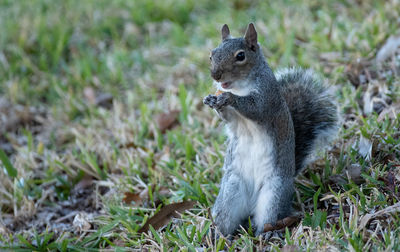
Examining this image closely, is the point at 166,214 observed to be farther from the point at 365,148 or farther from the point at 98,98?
the point at 98,98

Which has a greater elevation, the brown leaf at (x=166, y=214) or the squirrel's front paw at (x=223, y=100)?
the squirrel's front paw at (x=223, y=100)

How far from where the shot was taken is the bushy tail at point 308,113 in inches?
98.3

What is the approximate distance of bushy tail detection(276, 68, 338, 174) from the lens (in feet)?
8.20

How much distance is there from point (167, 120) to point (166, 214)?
3.79 ft

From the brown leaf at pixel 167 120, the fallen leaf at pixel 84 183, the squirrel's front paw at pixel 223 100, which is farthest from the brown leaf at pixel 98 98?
the squirrel's front paw at pixel 223 100

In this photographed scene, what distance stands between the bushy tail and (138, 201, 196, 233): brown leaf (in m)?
0.64

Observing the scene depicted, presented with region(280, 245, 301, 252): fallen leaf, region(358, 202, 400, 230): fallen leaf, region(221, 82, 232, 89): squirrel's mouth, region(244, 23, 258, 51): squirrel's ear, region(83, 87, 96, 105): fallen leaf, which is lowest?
region(280, 245, 301, 252): fallen leaf

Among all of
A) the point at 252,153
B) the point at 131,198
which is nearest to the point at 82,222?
the point at 131,198

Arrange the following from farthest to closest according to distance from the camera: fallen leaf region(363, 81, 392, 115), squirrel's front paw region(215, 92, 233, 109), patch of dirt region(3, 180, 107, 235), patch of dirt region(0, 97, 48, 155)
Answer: patch of dirt region(0, 97, 48, 155), fallen leaf region(363, 81, 392, 115), patch of dirt region(3, 180, 107, 235), squirrel's front paw region(215, 92, 233, 109)

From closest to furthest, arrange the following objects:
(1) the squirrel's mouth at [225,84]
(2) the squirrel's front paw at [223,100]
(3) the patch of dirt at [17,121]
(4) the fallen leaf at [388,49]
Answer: (2) the squirrel's front paw at [223,100] < (1) the squirrel's mouth at [225,84] < (4) the fallen leaf at [388,49] < (3) the patch of dirt at [17,121]

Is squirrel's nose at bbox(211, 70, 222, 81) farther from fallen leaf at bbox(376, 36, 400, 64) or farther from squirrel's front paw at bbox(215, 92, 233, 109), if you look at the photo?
fallen leaf at bbox(376, 36, 400, 64)

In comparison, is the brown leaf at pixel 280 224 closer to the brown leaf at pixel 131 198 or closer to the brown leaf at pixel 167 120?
the brown leaf at pixel 131 198

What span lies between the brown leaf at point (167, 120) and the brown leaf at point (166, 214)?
40.9 inches

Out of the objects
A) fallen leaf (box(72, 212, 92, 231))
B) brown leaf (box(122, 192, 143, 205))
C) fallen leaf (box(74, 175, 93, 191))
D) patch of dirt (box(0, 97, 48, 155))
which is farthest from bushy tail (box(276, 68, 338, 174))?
patch of dirt (box(0, 97, 48, 155))
